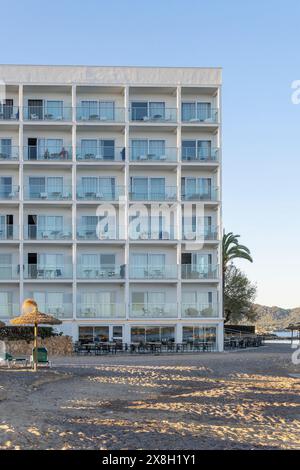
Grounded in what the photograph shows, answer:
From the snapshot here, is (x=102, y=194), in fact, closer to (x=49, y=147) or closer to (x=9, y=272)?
(x=49, y=147)

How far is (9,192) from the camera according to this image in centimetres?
5266

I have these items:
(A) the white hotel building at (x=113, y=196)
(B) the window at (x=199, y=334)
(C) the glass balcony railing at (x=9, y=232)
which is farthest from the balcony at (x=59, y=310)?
(B) the window at (x=199, y=334)

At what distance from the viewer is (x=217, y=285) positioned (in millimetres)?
53406

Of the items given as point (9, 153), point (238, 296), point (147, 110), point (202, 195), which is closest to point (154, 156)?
point (147, 110)

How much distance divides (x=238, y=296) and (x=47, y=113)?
88.5 feet

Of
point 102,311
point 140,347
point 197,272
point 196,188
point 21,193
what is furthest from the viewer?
point 196,188

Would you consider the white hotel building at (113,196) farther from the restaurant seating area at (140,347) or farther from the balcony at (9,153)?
the restaurant seating area at (140,347)

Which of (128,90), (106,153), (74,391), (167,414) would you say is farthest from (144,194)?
(167,414)

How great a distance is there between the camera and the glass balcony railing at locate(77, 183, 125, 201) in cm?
5300

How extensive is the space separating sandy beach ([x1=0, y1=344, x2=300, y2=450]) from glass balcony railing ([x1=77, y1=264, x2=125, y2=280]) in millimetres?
18955

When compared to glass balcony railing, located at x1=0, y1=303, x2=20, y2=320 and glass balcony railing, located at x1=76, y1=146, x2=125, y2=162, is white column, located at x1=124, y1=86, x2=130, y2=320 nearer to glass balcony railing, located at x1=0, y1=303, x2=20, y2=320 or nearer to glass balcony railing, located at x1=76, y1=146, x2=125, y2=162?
glass balcony railing, located at x1=76, y1=146, x2=125, y2=162

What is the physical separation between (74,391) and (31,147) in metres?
32.2

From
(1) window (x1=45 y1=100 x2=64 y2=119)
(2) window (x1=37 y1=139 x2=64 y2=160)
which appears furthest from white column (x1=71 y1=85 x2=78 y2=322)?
(2) window (x1=37 y1=139 x2=64 y2=160)
